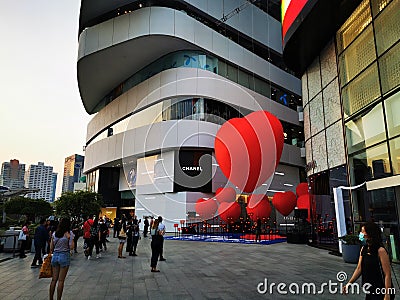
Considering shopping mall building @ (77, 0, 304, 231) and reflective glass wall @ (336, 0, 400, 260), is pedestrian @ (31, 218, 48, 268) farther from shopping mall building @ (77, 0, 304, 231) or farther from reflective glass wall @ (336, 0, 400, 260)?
shopping mall building @ (77, 0, 304, 231)

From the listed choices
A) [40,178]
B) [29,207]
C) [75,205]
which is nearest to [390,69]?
[75,205]

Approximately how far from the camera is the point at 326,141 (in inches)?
568

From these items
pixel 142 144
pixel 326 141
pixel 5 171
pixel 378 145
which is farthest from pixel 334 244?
pixel 5 171

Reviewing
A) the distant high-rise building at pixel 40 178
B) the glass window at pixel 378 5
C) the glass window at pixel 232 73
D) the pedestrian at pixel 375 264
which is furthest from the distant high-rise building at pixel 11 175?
the pedestrian at pixel 375 264

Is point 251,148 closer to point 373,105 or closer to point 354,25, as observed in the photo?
point 373,105

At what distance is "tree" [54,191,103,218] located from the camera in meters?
21.6

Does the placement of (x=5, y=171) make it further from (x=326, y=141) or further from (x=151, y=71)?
(x=326, y=141)

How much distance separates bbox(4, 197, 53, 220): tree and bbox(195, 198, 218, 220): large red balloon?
13.6 metres

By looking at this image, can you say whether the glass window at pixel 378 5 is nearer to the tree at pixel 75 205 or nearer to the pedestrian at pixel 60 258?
the pedestrian at pixel 60 258

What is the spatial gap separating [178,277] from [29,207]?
75.3 ft

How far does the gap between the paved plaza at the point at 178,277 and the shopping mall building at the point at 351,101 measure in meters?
2.51

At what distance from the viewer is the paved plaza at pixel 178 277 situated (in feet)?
20.6

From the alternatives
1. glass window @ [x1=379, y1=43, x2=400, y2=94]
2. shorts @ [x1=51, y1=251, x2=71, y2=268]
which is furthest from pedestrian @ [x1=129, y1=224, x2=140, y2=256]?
glass window @ [x1=379, y1=43, x2=400, y2=94]

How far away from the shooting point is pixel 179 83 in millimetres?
27844
